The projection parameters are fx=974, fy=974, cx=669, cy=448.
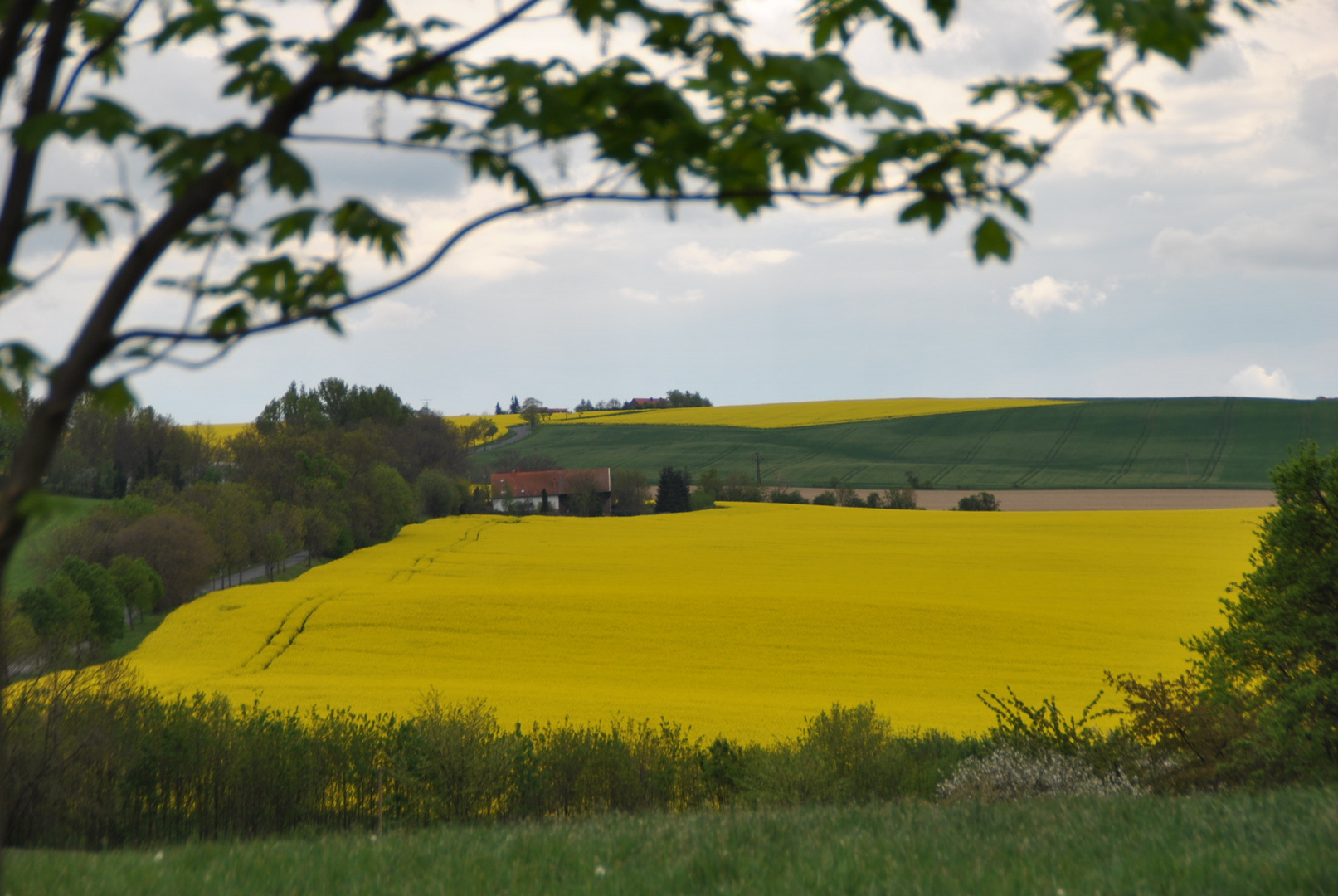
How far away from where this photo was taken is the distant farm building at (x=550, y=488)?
73.6 meters

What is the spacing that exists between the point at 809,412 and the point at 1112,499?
53965 mm

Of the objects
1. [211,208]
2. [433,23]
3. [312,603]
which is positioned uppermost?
[433,23]

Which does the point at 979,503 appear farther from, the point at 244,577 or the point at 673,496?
the point at 244,577

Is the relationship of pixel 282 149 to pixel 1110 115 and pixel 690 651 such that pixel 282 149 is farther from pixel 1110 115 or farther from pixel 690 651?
pixel 690 651

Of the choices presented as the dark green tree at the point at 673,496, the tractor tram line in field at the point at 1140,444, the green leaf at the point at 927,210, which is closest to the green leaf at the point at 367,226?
the green leaf at the point at 927,210

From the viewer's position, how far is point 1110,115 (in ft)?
9.39

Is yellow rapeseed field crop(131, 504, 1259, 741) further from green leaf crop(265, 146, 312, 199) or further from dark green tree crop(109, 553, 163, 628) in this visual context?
green leaf crop(265, 146, 312, 199)

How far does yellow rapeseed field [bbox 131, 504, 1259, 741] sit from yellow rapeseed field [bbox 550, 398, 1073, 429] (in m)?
61.1

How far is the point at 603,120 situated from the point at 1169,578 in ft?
133

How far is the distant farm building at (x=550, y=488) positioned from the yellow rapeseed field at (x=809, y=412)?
34315mm

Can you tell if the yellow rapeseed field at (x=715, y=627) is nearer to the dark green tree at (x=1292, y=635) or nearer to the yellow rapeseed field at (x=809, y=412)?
the dark green tree at (x=1292, y=635)

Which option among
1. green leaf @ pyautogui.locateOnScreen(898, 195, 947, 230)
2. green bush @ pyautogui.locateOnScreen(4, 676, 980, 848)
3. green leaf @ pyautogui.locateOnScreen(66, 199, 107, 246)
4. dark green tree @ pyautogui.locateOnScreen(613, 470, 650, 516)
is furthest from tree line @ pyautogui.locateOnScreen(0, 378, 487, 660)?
green leaf @ pyautogui.locateOnScreen(898, 195, 947, 230)

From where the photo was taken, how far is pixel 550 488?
78.1 meters

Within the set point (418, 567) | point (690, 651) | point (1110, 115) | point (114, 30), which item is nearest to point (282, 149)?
point (114, 30)
